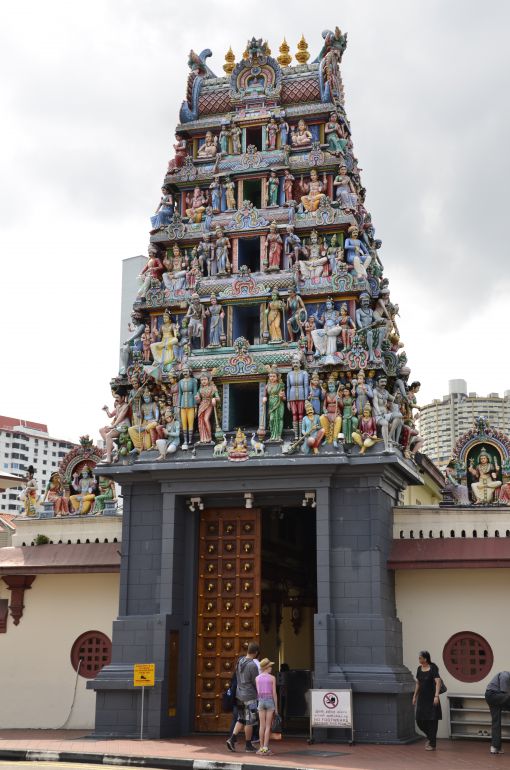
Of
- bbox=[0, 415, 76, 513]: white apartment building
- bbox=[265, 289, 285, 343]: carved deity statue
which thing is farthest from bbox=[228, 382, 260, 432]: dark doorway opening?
bbox=[0, 415, 76, 513]: white apartment building

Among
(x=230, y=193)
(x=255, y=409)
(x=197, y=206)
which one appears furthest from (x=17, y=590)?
(x=230, y=193)

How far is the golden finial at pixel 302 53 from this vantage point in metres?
29.2

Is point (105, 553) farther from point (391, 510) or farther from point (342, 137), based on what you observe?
point (342, 137)

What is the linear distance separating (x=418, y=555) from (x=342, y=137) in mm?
12224

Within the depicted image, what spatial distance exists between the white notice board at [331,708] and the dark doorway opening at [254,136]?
52.3ft

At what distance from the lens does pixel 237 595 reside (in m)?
23.9

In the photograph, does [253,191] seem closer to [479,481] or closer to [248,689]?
[479,481]

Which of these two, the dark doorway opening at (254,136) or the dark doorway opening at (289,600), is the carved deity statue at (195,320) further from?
the dark doorway opening at (254,136)

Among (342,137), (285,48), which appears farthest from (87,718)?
(285,48)

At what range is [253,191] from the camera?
28.1 meters

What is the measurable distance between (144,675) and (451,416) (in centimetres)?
5910

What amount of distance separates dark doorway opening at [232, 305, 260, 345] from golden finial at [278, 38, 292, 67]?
839cm

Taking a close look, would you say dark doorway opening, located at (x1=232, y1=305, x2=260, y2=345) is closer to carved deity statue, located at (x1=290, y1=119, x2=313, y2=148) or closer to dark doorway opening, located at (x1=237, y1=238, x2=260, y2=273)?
dark doorway opening, located at (x1=237, y1=238, x2=260, y2=273)

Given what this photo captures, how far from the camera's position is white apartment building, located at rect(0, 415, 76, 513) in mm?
127812
